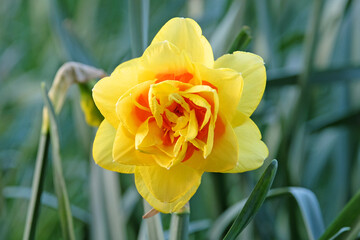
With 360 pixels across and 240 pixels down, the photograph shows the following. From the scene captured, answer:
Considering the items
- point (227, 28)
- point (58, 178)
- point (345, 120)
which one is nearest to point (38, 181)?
point (58, 178)

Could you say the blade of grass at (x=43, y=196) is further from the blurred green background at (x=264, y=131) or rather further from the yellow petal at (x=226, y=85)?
the yellow petal at (x=226, y=85)

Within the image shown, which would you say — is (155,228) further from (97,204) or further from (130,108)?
(97,204)

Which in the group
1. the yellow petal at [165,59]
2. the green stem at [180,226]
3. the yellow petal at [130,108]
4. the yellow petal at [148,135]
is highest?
the yellow petal at [165,59]

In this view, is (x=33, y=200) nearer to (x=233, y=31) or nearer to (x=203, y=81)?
(x=203, y=81)

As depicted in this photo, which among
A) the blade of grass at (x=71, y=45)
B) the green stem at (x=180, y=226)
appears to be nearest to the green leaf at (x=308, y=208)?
the green stem at (x=180, y=226)

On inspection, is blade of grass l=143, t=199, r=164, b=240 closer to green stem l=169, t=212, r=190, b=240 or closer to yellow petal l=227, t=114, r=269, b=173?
green stem l=169, t=212, r=190, b=240

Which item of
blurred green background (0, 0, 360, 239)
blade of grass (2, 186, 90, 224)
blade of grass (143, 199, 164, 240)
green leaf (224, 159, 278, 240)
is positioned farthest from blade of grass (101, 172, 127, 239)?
green leaf (224, 159, 278, 240)
